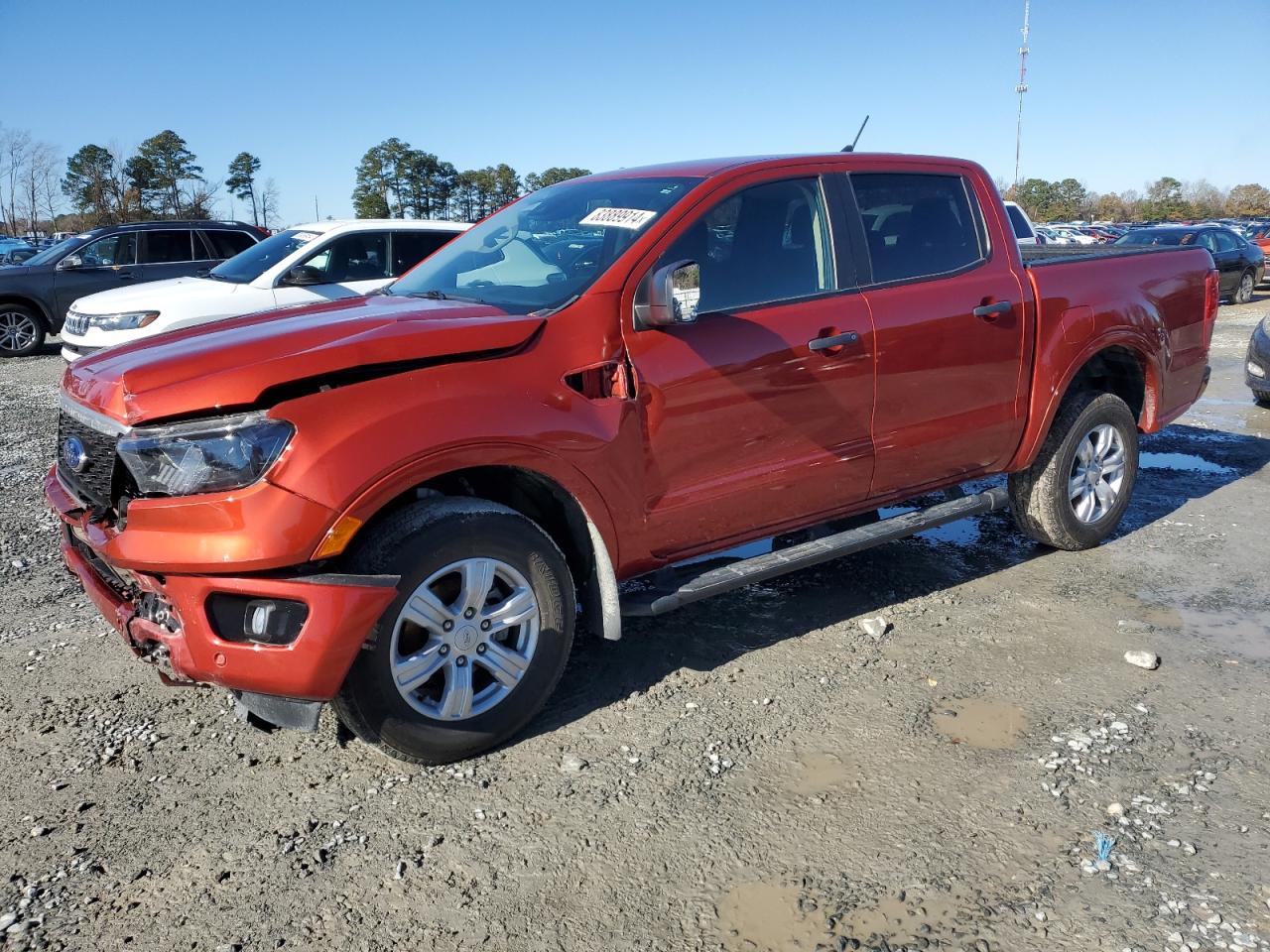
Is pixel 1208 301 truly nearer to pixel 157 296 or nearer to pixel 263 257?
pixel 263 257

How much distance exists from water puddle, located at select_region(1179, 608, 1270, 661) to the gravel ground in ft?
0.05

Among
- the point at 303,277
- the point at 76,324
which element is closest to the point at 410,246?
the point at 303,277

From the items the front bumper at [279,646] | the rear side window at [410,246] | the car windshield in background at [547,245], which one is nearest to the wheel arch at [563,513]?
the front bumper at [279,646]

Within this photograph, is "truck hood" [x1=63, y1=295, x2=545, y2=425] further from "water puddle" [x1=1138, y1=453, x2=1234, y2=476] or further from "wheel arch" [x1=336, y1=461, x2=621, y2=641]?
"water puddle" [x1=1138, y1=453, x2=1234, y2=476]

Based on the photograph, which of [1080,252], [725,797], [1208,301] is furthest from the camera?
[1208,301]

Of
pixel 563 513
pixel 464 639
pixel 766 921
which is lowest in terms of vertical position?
pixel 766 921

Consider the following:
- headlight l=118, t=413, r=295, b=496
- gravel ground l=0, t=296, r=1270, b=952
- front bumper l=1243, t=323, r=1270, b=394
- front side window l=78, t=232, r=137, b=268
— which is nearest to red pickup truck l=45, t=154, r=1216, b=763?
headlight l=118, t=413, r=295, b=496

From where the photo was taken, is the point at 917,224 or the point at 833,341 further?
the point at 917,224

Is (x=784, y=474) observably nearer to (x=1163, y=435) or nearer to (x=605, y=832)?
(x=605, y=832)

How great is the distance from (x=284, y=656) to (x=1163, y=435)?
782 centimetres

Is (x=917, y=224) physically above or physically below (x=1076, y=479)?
above

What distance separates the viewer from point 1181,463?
7.38 metres

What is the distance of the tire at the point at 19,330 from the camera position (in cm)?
1385

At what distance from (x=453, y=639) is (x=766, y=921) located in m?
1.28
